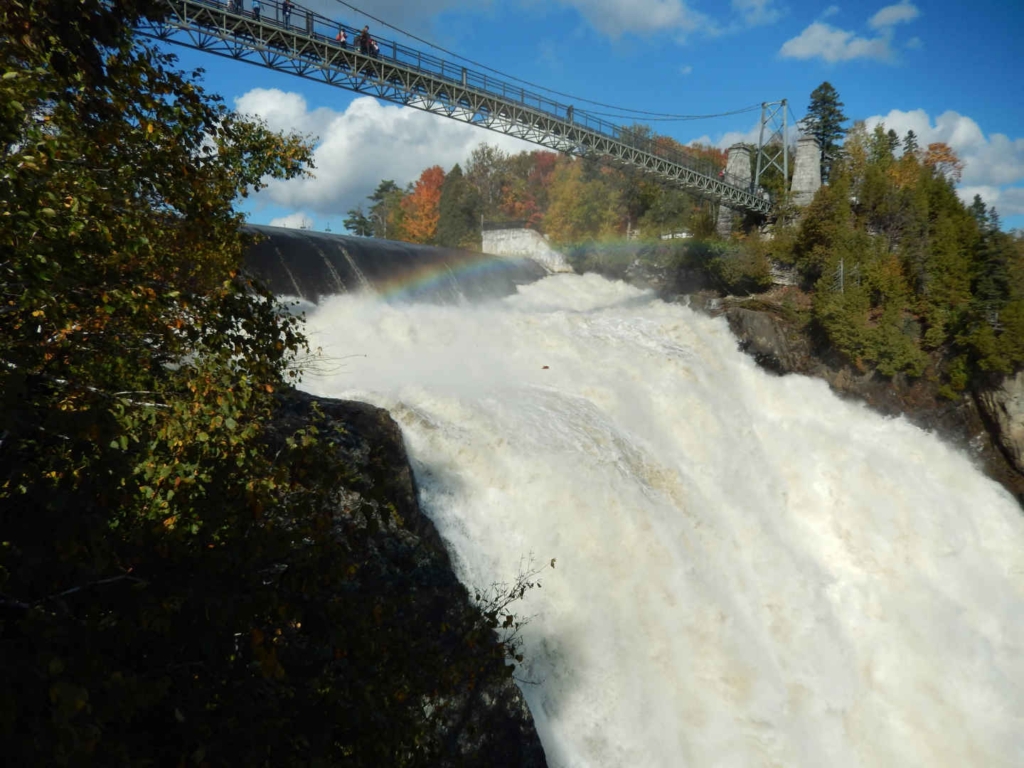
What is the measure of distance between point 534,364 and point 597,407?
2721 mm

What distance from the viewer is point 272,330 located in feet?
10.8

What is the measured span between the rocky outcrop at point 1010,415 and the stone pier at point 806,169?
1339 cm

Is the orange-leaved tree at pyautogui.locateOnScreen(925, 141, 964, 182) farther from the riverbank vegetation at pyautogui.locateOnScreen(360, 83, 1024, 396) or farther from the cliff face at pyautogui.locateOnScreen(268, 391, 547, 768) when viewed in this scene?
the cliff face at pyautogui.locateOnScreen(268, 391, 547, 768)

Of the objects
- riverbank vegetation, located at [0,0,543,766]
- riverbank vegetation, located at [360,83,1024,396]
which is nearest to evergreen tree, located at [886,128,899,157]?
riverbank vegetation, located at [360,83,1024,396]

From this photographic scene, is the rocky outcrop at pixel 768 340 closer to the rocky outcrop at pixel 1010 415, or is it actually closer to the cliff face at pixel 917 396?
the cliff face at pixel 917 396

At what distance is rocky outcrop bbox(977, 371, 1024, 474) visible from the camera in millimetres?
19359

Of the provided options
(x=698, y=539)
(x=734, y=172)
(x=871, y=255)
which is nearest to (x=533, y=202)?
(x=734, y=172)

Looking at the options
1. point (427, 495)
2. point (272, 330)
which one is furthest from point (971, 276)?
point (272, 330)

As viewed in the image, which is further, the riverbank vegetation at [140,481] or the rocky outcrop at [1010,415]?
the rocky outcrop at [1010,415]

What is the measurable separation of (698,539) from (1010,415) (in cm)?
1490

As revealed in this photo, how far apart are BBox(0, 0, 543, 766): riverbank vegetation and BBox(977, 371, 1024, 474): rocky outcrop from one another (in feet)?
70.3

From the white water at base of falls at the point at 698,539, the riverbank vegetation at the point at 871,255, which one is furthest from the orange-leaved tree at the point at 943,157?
the white water at base of falls at the point at 698,539

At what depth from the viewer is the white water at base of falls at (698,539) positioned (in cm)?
802

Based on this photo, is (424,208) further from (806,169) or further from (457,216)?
(806,169)
